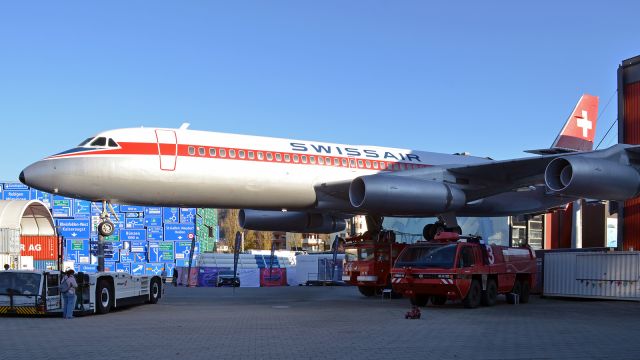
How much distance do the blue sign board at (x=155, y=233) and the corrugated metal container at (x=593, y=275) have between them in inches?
1539

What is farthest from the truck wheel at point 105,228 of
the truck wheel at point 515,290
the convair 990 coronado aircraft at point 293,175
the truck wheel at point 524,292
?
the truck wheel at point 524,292

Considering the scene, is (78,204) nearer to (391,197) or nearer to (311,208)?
(311,208)

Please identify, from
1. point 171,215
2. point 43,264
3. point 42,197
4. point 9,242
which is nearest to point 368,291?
point 9,242

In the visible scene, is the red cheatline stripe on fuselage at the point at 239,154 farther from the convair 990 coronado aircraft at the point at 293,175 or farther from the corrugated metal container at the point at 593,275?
the corrugated metal container at the point at 593,275

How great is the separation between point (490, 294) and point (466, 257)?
2.00m

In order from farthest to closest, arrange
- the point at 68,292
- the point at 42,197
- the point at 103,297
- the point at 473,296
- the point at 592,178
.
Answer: the point at 42,197 → the point at 592,178 → the point at 473,296 → the point at 103,297 → the point at 68,292

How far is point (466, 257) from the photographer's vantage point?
19438 millimetres

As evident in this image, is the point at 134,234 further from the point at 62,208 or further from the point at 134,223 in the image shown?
the point at 62,208

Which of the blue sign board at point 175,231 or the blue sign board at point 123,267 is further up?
the blue sign board at point 175,231

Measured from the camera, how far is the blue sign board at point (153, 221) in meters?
58.8

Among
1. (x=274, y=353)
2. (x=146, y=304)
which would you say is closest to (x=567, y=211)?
(x=146, y=304)

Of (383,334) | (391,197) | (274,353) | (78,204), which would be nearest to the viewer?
(274,353)

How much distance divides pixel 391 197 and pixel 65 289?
1025 centimetres

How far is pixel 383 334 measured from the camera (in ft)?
44.1
